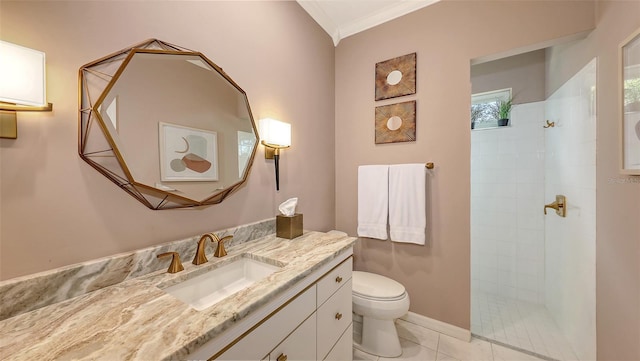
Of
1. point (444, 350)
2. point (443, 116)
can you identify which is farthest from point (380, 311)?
point (443, 116)

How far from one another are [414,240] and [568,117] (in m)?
1.49

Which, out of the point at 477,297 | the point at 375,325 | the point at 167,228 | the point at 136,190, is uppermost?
the point at 136,190

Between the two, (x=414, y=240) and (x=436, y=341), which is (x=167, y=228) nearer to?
(x=414, y=240)

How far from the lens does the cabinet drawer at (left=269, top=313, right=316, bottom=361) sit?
84cm

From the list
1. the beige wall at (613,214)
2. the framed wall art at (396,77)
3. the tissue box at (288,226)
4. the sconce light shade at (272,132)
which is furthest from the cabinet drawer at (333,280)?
the framed wall art at (396,77)

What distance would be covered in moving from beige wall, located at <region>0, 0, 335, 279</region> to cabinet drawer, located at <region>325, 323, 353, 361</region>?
85 cm

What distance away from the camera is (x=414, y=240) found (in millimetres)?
1810

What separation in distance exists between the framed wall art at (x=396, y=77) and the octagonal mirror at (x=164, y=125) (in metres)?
1.24

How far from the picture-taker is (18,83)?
66 centimetres

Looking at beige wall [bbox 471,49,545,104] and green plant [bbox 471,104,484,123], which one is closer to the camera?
beige wall [bbox 471,49,545,104]

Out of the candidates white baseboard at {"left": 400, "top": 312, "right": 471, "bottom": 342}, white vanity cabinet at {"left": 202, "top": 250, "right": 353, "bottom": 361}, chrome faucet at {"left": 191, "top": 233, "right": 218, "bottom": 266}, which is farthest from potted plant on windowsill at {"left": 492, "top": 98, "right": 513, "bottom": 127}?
chrome faucet at {"left": 191, "top": 233, "right": 218, "bottom": 266}

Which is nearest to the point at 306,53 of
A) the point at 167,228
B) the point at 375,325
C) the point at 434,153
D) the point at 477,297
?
the point at 434,153

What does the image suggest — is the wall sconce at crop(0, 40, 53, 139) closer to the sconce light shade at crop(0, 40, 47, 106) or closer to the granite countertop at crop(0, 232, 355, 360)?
the sconce light shade at crop(0, 40, 47, 106)

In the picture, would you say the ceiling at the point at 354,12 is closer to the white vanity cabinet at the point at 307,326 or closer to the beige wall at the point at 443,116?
the beige wall at the point at 443,116
